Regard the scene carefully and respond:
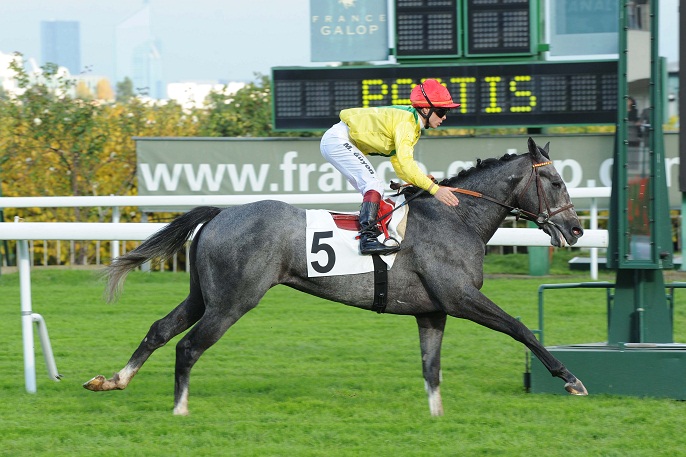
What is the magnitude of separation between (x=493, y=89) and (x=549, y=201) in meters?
4.60

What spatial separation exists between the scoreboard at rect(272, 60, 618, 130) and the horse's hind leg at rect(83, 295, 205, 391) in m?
4.72

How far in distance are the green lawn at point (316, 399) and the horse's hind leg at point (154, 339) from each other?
0.14 meters

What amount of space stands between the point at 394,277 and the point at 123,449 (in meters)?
1.48

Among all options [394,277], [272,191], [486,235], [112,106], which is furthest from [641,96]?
[112,106]

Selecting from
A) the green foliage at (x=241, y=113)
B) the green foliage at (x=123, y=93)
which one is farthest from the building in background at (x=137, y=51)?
the green foliage at (x=241, y=113)

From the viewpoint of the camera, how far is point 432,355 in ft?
16.2

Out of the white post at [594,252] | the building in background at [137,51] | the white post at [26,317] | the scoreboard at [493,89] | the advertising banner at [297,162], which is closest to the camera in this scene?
the white post at [26,317]

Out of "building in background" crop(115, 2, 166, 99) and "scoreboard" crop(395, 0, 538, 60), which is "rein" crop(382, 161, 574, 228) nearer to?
"scoreboard" crop(395, 0, 538, 60)

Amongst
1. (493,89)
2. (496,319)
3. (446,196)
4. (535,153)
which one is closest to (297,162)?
(493,89)

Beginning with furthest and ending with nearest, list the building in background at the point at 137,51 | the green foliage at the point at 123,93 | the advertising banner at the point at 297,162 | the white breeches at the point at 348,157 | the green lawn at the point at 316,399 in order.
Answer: the building in background at the point at 137,51, the green foliage at the point at 123,93, the advertising banner at the point at 297,162, the white breeches at the point at 348,157, the green lawn at the point at 316,399

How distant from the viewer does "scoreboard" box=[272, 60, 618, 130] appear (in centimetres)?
936

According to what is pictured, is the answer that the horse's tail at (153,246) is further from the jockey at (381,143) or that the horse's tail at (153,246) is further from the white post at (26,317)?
the jockey at (381,143)

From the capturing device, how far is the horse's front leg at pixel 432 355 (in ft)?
15.8

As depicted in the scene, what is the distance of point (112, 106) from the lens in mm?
14930
